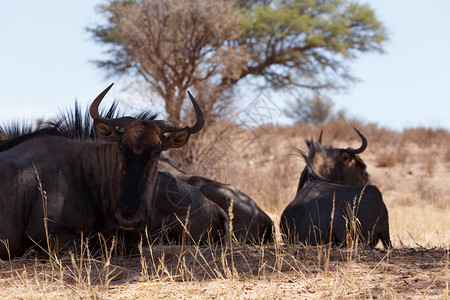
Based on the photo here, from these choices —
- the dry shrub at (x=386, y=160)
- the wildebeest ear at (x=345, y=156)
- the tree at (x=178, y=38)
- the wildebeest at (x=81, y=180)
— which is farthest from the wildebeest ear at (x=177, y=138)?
the dry shrub at (x=386, y=160)

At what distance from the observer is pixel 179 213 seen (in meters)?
5.82

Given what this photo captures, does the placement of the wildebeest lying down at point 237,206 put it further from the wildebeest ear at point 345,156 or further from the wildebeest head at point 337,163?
the wildebeest ear at point 345,156

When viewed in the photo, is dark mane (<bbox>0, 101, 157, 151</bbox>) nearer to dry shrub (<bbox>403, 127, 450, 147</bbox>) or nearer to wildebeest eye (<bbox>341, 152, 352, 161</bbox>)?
wildebeest eye (<bbox>341, 152, 352, 161</bbox>)

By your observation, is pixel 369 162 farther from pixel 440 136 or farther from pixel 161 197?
pixel 161 197

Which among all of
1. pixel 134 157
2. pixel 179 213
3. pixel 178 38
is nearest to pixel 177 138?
pixel 134 157

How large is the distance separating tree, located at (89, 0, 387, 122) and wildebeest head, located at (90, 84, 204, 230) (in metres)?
8.05

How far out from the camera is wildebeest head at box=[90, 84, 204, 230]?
481 centimetres

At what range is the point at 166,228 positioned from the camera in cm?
570

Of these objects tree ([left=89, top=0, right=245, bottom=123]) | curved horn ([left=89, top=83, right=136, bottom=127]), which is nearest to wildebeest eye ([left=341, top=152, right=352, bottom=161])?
curved horn ([left=89, top=83, right=136, bottom=127])

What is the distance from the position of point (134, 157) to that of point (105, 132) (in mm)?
468

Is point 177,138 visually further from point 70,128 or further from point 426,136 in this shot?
point 426,136

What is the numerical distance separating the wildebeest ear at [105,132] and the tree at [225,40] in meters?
8.04

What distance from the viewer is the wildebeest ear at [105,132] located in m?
5.20

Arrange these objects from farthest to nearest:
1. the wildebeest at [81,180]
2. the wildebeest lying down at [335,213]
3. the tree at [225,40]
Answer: the tree at [225,40] → the wildebeest lying down at [335,213] → the wildebeest at [81,180]
